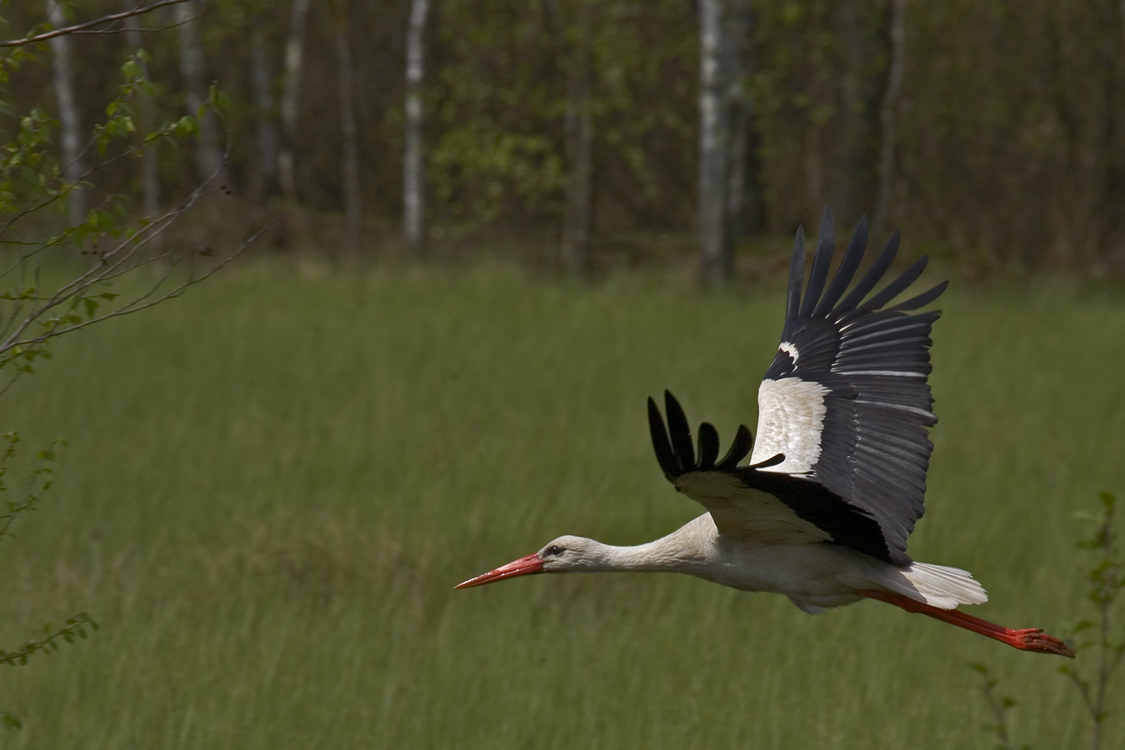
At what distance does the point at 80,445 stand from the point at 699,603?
3.60m

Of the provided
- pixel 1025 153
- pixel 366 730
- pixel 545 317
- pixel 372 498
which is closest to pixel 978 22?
pixel 1025 153

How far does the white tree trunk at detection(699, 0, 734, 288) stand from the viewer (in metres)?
12.5

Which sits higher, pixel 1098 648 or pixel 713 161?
pixel 713 161

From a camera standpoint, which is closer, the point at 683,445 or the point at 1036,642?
the point at 683,445

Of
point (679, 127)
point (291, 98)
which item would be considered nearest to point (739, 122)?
point (679, 127)

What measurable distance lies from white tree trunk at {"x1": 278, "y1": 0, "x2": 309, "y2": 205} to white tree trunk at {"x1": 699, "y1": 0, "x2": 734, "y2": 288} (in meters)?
8.78

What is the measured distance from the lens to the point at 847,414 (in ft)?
12.1

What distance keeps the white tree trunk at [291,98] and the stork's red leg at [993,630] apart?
17303 millimetres

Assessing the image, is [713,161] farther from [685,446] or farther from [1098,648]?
[685,446]

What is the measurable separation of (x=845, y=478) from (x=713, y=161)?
9.70 m

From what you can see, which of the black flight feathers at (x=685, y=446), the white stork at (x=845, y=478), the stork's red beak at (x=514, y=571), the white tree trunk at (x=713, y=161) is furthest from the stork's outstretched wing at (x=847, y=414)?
the white tree trunk at (x=713, y=161)

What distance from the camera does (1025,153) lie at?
65.1 feet

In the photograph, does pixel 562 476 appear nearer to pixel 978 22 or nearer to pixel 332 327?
pixel 332 327

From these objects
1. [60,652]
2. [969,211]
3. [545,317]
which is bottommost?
[969,211]
